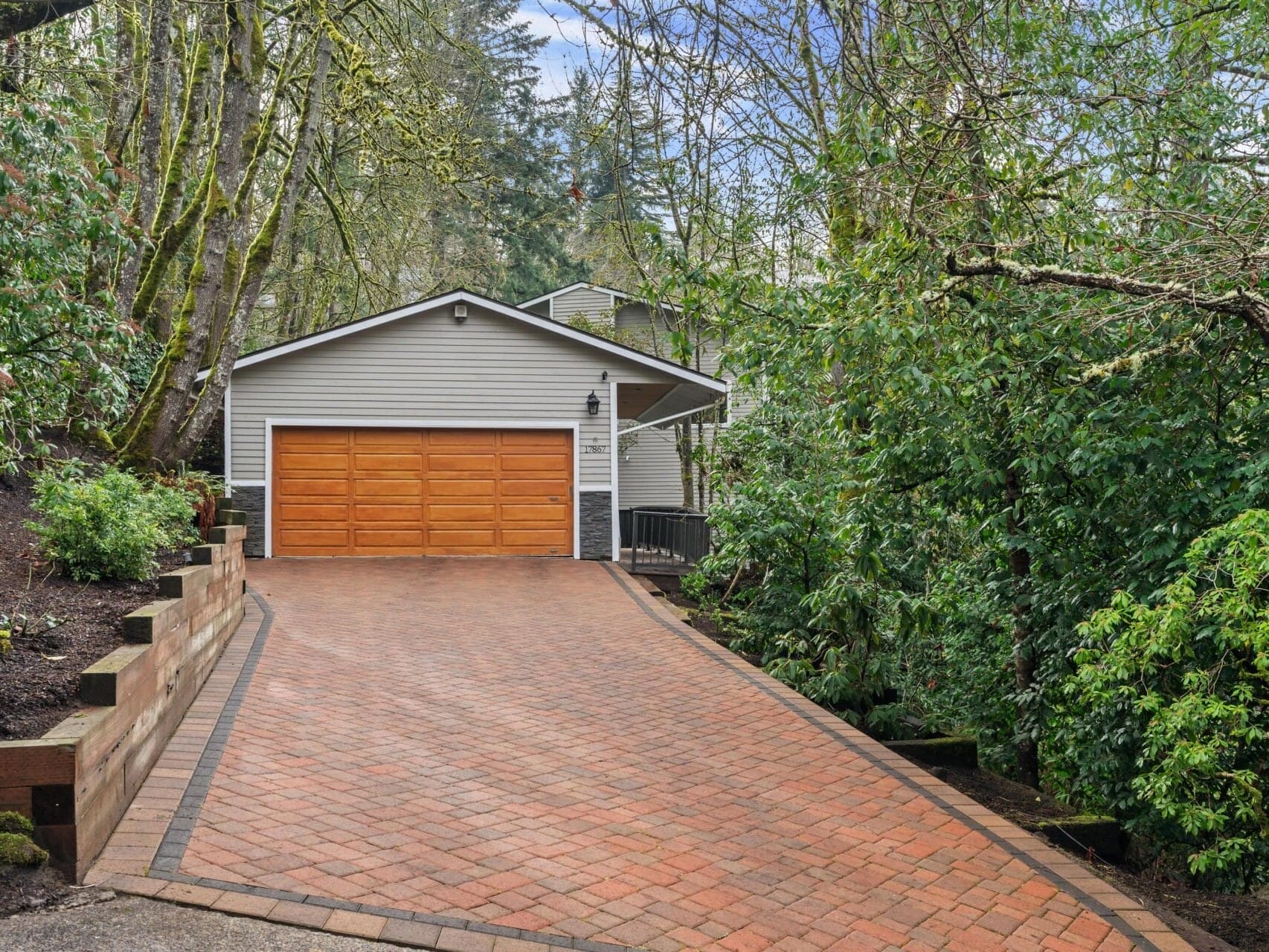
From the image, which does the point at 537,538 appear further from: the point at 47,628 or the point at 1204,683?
the point at 1204,683

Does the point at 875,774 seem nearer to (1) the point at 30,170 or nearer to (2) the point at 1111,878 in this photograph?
(2) the point at 1111,878

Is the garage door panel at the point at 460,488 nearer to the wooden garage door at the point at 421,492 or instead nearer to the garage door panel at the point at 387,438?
the wooden garage door at the point at 421,492

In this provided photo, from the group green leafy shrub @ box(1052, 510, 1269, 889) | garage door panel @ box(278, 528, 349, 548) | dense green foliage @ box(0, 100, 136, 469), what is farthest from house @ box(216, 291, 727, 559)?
green leafy shrub @ box(1052, 510, 1269, 889)

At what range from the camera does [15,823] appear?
4039 mm

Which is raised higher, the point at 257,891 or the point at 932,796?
the point at 257,891

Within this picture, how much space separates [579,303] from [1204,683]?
911 inches

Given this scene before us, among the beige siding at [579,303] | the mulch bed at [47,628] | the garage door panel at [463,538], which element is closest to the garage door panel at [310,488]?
the garage door panel at [463,538]

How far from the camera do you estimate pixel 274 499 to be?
1689cm

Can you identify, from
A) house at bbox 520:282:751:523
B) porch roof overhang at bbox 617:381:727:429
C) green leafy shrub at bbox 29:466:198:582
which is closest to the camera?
green leafy shrub at bbox 29:466:198:582

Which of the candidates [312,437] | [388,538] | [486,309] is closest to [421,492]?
[388,538]

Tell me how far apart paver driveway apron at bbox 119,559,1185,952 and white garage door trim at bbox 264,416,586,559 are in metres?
7.81

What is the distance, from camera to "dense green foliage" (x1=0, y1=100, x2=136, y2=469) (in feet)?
17.3

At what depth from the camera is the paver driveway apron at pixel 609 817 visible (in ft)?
14.3

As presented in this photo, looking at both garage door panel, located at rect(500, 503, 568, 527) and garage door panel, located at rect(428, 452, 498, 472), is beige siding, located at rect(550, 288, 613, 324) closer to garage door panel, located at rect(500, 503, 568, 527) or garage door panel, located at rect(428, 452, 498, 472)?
garage door panel, located at rect(428, 452, 498, 472)
